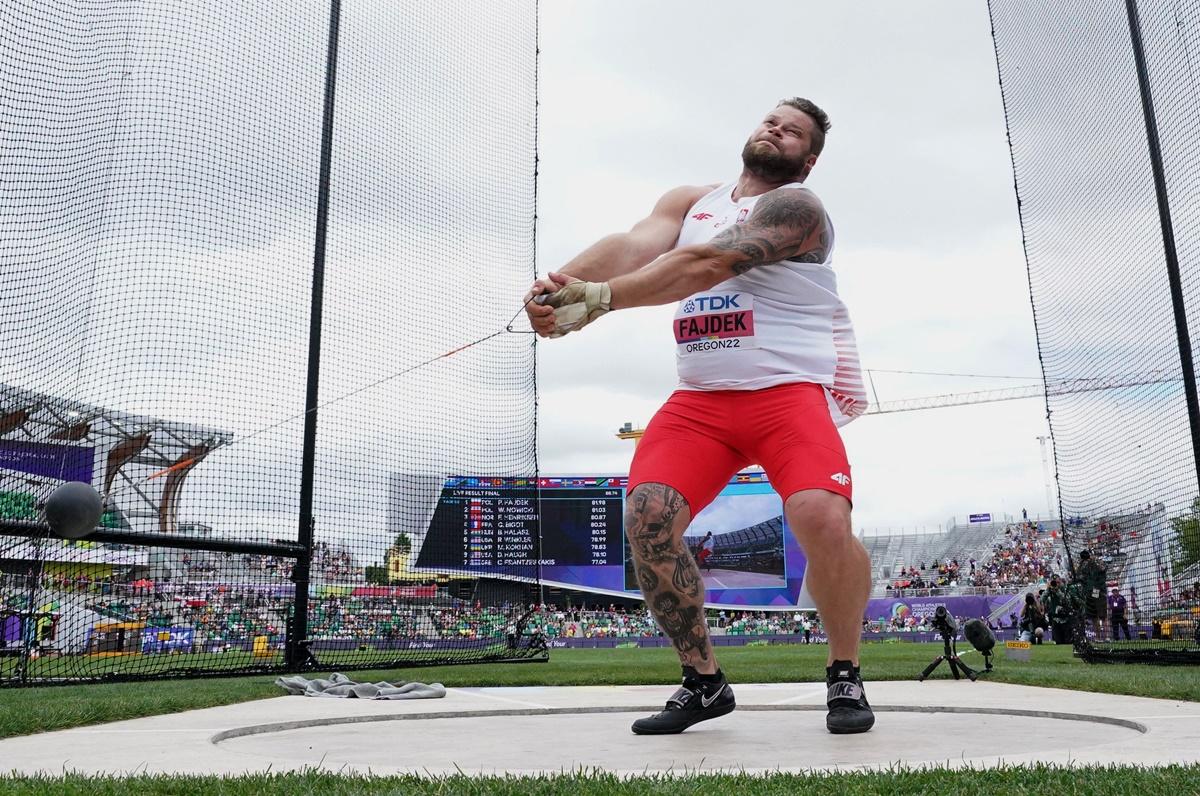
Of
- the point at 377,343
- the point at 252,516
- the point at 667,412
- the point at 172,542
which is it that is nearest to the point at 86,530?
the point at 667,412

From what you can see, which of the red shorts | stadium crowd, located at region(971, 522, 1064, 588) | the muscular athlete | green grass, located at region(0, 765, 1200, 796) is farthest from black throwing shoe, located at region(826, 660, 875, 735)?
stadium crowd, located at region(971, 522, 1064, 588)

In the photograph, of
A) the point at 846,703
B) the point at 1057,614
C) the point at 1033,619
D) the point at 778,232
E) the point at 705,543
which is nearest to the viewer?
the point at 846,703

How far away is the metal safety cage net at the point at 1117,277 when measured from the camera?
8039 millimetres

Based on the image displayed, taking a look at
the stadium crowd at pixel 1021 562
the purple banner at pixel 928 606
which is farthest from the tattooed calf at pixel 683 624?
the stadium crowd at pixel 1021 562

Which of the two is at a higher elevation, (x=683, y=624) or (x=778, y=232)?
(x=778, y=232)

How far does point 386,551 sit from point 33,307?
396 centimetres

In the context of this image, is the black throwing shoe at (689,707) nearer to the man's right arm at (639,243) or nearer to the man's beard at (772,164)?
the man's right arm at (639,243)

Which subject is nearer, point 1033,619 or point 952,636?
point 952,636

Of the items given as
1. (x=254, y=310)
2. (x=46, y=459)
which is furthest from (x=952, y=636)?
(x=46, y=459)

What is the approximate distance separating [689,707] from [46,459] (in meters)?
5.51

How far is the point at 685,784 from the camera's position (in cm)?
164

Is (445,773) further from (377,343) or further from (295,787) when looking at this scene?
(377,343)

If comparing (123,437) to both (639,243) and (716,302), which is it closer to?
(639,243)

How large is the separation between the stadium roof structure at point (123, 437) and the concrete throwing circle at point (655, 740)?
3865 millimetres
